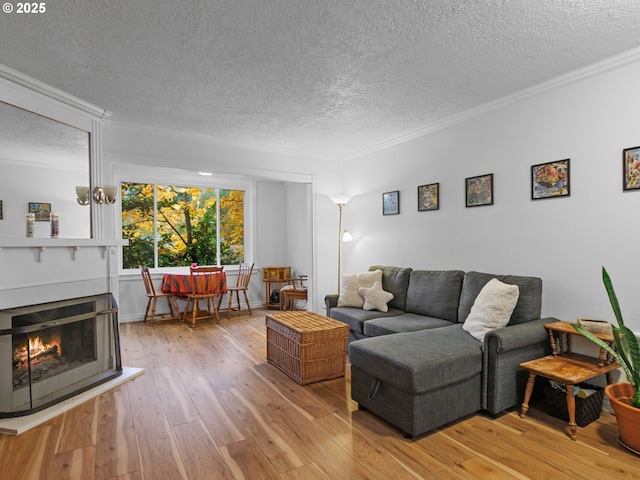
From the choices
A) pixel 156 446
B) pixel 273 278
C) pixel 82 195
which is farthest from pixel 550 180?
pixel 273 278

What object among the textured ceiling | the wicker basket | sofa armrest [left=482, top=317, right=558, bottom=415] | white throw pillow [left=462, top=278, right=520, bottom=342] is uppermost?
the textured ceiling

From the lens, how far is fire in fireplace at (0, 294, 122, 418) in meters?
2.62

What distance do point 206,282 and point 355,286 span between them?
256cm

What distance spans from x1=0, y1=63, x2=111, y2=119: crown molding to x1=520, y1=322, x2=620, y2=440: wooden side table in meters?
4.21

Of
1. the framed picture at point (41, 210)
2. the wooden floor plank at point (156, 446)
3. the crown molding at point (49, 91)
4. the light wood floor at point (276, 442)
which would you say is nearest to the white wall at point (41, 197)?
the framed picture at point (41, 210)

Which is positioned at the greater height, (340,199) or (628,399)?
(340,199)

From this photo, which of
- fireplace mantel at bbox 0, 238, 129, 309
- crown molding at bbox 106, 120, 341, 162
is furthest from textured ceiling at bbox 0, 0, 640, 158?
fireplace mantel at bbox 0, 238, 129, 309

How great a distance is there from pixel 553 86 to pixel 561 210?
1024 mm

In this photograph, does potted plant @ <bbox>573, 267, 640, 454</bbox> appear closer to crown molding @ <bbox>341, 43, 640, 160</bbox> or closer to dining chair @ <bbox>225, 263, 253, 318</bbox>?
crown molding @ <bbox>341, 43, 640, 160</bbox>

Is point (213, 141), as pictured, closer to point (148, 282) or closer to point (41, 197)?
point (41, 197)

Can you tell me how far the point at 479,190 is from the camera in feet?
11.9

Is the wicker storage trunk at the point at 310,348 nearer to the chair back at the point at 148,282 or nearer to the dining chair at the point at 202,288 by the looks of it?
the dining chair at the point at 202,288

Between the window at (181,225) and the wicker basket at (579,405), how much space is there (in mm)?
5445

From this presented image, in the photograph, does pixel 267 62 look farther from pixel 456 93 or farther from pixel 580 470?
pixel 580 470
